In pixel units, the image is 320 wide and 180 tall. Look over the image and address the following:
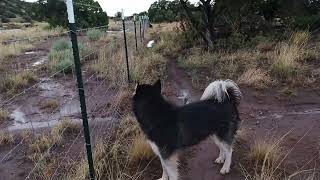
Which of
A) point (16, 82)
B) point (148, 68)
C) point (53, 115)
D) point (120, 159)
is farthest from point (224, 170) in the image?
point (16, 82)

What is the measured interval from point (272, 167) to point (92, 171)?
1906 mm

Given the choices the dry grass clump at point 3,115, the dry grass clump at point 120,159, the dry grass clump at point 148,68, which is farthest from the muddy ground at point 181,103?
the dry grass clump at point 148,68

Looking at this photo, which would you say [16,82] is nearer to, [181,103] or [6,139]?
[6,139]

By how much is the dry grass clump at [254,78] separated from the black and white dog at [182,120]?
3865 millimetres

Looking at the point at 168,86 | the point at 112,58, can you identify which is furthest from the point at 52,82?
the point at 168,86

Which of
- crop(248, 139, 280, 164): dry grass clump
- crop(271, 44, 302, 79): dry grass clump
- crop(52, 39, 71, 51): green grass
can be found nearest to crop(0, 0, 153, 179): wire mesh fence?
crop(248, 139, 280, 164): dry grass clump

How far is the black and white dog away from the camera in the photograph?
3.90 meters

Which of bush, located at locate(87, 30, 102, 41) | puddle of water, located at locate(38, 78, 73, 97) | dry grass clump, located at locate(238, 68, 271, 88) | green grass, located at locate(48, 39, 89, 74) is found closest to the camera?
dry grass clump, located at locate(238, 68, 271, 88)

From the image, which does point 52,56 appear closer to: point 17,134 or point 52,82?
point 52,82

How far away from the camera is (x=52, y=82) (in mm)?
9977

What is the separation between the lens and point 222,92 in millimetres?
4230

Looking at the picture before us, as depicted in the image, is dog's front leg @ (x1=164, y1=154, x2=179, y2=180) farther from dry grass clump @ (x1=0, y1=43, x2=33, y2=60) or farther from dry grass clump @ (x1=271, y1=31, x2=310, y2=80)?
dry grass clump @ (x1=0, y1=43, x2=33, y2=60)

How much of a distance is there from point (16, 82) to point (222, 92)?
21.7 feet

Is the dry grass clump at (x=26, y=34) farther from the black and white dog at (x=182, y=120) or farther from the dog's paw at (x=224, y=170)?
the dog's paw at (x=224, y=170)
